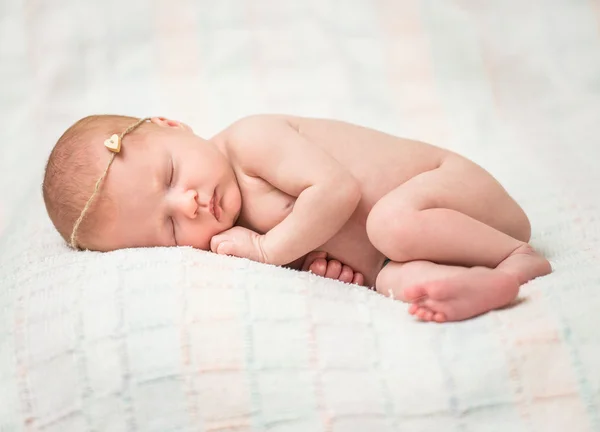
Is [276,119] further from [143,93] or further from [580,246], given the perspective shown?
[143,93]

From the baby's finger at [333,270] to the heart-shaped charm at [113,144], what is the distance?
1.47 feet

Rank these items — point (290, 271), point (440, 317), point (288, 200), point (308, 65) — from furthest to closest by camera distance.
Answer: point (308, 65) < point (288, 200) < point (290, 271) < point (440, 317)

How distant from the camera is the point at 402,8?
2.12m

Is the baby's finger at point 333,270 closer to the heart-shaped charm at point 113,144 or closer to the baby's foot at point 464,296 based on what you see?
the baby's foot at point 464,296

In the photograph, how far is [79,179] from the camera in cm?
122

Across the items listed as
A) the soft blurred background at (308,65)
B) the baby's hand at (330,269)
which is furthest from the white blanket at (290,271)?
the baby's hand at (330,269)

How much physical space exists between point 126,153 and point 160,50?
0.94m

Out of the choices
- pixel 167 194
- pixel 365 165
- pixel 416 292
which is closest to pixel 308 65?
pixel 365 165

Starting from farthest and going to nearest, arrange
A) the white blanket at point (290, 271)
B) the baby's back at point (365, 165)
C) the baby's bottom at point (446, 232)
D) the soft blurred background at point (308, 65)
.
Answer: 1. the soft blurred background at point (308, 65)
2. the baby's back at point (365, 165)
3. the baby's bottom at point (446, 232)
4. the white blanket at point (290, 271)

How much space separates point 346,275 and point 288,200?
0.61 ft

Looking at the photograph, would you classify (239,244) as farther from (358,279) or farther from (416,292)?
(416,292)

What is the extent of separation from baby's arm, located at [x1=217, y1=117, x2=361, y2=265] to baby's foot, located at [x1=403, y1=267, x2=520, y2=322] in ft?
0.84

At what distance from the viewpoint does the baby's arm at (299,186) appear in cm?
124

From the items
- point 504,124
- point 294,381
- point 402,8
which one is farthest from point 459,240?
point 402,8
